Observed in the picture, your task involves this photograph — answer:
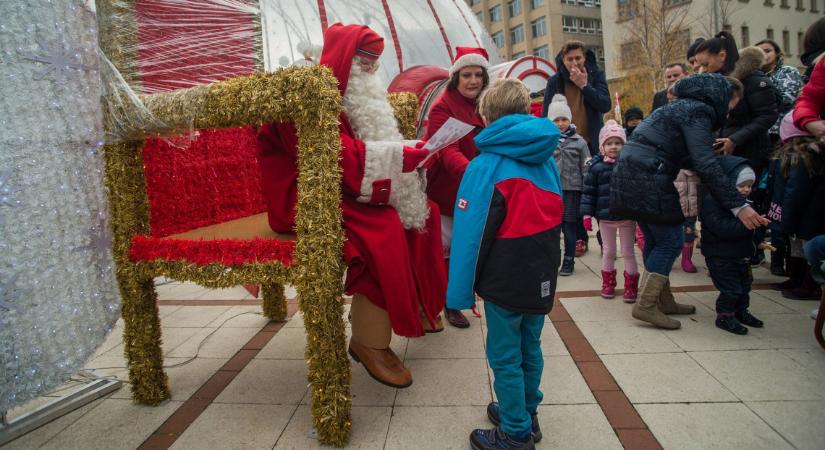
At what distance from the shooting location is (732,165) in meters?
3.23

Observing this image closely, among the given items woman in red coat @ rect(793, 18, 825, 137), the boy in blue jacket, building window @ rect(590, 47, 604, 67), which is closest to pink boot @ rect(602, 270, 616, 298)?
woman in red coat @ rect(793, 18, 825, 137)

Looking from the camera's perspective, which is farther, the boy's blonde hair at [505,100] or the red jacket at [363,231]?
the red jacket at [363,231]

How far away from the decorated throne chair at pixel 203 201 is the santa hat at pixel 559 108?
3303 millimetres

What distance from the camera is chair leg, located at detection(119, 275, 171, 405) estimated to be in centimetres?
262

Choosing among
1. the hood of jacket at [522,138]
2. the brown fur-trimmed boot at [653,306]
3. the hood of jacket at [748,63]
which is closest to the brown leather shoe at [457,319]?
the brown fur-trimmed boot at [653,306]

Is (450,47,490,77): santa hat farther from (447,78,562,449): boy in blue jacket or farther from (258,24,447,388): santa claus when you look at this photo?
(447,78,562,449): boy in blue jacket

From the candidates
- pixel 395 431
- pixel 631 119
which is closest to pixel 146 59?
pixel 395 431

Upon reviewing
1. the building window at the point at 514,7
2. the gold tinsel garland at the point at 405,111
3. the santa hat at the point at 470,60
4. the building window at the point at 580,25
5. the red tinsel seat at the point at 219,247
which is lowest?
the red tinsel seat at the point at 219,247

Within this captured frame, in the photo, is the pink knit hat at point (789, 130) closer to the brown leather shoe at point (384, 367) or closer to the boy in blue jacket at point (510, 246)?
the boy in blue jacket at point (510, 246)

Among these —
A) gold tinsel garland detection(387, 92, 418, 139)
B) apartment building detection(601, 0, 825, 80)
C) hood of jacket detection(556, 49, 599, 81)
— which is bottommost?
gold tinsel garland detection(387, 92, 418, 139)

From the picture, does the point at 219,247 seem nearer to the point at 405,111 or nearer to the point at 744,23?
the point at 405,111

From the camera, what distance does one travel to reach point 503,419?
2.12 meters

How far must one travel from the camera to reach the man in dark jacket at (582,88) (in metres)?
5.17

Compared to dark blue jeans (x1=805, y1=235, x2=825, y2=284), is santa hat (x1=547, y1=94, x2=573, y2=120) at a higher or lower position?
higher
